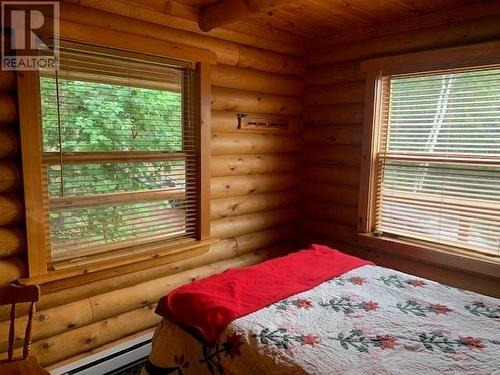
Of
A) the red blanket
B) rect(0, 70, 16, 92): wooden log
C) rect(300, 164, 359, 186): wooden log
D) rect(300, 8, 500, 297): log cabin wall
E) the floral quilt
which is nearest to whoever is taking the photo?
the floral quilt

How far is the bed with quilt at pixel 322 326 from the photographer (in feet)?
4.96

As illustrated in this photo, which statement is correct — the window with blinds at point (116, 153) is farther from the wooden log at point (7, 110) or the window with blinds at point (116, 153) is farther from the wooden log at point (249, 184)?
the wooden log at point (249, 184)

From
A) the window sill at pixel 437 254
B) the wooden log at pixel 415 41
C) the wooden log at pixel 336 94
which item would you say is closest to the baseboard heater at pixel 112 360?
the window sill at pixel 437 254

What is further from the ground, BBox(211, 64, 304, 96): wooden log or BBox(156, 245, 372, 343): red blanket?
BBox(211, 64, 304, 96): wooden log

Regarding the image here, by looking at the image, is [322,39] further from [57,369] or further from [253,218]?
[57,369]

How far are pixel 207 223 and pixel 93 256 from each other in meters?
0.89

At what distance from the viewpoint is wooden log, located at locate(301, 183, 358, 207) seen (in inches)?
131

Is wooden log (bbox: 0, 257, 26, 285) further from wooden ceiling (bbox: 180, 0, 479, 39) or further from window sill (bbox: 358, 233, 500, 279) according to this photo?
window sill (bbox: 358, 233, 500, 279)

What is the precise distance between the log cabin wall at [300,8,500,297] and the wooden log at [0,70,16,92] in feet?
8.18

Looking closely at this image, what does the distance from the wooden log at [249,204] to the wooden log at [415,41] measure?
134 centimetres

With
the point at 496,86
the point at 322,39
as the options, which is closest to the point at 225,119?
the point at 322,39

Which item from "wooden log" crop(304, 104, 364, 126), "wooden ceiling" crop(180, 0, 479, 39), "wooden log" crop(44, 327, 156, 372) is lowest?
"wooden log" crop(44, 327, 156, 372)

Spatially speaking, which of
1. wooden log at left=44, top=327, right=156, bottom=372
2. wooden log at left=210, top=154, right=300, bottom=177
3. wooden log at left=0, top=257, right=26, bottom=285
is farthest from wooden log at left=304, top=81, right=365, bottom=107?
wooden log at left=0, top=257, right=26, bottom=285

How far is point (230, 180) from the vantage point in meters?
3.13
